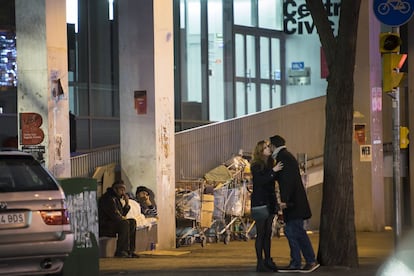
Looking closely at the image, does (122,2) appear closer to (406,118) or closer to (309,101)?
(309,101)

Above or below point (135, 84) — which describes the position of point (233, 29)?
above

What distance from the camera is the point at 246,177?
19.6 meters

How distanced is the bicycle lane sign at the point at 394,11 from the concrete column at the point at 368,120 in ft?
30.9

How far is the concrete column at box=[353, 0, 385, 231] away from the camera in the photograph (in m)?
22.8

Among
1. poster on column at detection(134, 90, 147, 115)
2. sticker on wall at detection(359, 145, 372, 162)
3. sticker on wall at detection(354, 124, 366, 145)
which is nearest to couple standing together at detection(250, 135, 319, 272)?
poster on column at detection(134, 90, 147, 115)

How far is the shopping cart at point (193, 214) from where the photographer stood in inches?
709

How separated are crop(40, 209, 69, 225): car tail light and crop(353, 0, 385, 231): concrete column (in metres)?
13.8

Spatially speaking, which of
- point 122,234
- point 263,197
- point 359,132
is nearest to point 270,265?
point 263,197

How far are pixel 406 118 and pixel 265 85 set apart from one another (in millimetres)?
6726

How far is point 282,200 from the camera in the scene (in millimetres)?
12852

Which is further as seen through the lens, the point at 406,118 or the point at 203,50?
the point at 203,50

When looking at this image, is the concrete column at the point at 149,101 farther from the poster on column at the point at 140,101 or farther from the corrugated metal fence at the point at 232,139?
the corrugated metal fence at the point at 232,139

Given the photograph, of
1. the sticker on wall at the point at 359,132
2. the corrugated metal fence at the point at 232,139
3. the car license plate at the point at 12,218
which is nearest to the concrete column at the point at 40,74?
the corrugated metal fence at the point at 232,139

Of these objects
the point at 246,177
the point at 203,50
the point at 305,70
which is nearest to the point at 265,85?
the point at 305,70
